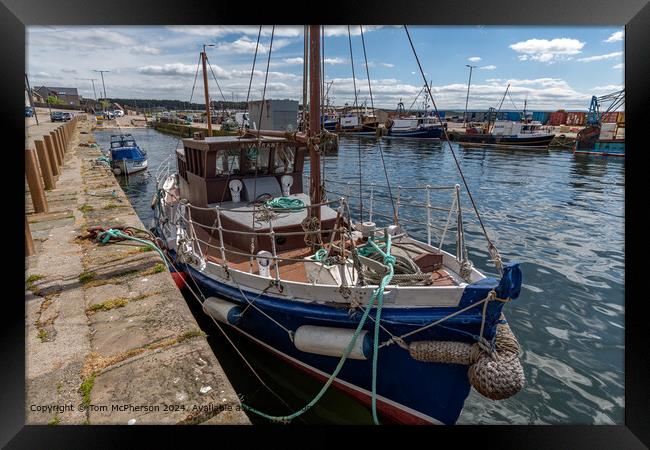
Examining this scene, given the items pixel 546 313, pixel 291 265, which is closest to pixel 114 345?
pixel 291 265

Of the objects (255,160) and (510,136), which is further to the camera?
(510,136)

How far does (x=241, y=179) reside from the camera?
27.7 ft

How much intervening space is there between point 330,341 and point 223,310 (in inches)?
83.8

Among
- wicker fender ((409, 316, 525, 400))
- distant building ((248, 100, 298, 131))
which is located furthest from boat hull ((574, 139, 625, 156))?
wicker fender ((409, 316, 525, 400))

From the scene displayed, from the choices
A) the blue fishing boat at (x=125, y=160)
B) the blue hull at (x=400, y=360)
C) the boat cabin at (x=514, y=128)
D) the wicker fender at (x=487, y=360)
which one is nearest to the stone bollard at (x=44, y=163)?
the blue hull at (x=400, y=360)

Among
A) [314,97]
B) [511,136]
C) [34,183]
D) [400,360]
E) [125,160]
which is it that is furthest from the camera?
[511,136]

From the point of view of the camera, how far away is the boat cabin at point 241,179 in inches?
292

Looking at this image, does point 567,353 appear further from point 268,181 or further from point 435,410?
point 268,181

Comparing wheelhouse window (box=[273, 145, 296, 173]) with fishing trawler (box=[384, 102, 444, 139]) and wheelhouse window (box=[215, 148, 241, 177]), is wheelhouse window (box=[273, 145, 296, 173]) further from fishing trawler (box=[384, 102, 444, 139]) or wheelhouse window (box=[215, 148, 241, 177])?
fishing trawler (box=[384, 102, 444, 139])

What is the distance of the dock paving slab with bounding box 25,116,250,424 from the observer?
295 centimetres

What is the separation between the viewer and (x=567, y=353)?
6.90 metres

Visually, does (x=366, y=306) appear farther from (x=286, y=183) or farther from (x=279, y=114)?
(x=279, y=114)
